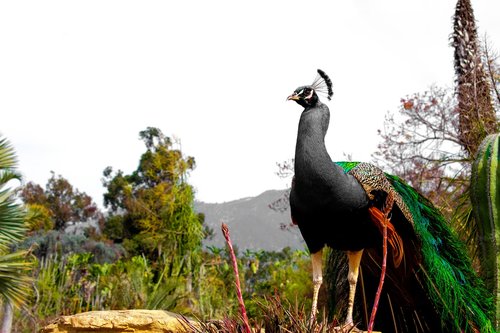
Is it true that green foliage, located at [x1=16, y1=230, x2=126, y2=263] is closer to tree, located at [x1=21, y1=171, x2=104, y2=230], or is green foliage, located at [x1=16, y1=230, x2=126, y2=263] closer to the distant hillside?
tree, located at [x1=21, y1=171, x2=104, y2=230]

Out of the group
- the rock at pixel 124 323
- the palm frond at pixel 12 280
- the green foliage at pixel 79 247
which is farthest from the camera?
the green foliage at pixel 79 247

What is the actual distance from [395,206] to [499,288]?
1493mm

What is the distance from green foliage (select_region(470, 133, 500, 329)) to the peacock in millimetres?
402

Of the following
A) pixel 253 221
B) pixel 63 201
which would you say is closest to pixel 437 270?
pixel 63 201

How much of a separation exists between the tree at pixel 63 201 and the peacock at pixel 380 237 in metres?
28.9

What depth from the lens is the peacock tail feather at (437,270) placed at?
412 centimetres

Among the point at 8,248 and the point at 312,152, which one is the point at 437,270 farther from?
the point at 8,248

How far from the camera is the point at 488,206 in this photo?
5031mm

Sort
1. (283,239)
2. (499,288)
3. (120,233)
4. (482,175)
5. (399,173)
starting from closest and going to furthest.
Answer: (499,288) → (482,175) → (399,173) → (120,233) → (283,239)

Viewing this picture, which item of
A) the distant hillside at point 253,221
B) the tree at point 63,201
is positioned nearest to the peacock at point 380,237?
the tree at point 63,201

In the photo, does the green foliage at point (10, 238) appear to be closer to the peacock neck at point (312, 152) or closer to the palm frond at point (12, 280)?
the palm frond at point (12, 280)

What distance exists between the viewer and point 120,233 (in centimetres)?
2358

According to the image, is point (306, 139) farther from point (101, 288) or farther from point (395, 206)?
point (101, 288)

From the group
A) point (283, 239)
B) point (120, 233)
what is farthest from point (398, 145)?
point (283, 239)
